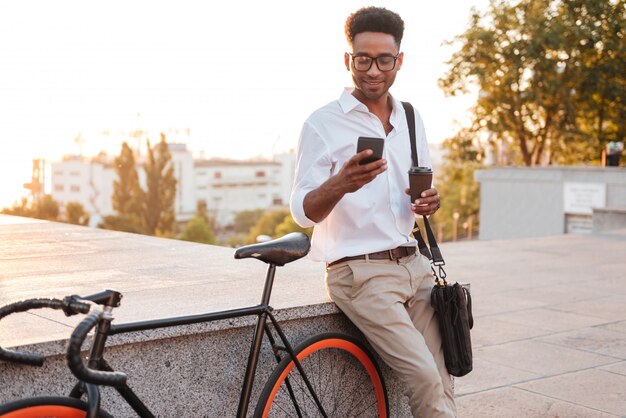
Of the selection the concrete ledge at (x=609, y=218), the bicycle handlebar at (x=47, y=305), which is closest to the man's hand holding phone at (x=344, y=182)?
the bicycle handlebar at (x=47, y=305)

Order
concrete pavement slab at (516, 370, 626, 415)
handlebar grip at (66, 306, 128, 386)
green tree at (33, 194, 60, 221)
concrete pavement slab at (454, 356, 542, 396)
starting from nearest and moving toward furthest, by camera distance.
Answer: handlebar grip at (66, 306, 128, 386)
concrete pavement slab at (516, 370, 626, 415)
concrete pavement slab at (454, 356, 542, 396)
green tree at (33, 194, 60, 221)

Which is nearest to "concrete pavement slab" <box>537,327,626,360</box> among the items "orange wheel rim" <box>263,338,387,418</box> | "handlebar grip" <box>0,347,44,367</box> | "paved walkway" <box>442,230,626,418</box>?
"paved walkway" <box>442,230,626,418</box>

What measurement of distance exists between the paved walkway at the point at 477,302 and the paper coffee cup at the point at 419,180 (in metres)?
0.72

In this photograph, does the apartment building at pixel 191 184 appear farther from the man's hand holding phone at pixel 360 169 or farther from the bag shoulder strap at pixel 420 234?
the man's hand holding phone at pixel 360 169

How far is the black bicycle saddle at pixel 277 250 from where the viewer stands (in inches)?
142

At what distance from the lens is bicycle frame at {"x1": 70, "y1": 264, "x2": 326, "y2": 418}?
2971mm

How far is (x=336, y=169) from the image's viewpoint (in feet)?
12.9

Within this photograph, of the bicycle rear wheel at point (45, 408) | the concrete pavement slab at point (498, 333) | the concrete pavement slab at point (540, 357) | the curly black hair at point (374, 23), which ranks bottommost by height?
the concrete pavement slab at point (540, 357)

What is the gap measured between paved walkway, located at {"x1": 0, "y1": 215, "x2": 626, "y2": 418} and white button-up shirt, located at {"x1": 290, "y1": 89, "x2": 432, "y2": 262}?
1.28 ft

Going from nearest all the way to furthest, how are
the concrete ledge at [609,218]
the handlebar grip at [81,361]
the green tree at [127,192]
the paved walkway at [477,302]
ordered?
the handlebar grip at [81,361] → the paved walkway at [477,302] → the concrete ledge at [609,218] → the green tree at [127,192]

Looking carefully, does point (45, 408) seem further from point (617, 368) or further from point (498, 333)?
point (498, 333)

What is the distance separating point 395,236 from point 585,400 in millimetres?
2303

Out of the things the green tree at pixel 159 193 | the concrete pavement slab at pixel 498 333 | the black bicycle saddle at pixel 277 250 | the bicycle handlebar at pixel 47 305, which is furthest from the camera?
the green tree at pixel 159 193

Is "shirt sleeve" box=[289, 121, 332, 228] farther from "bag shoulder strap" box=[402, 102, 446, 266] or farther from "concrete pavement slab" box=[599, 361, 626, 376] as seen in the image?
"concrete pavement slab" box=[599, 361, 626, 376]
